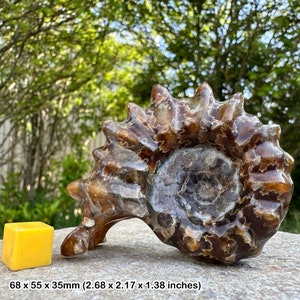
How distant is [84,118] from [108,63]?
2.46 feet

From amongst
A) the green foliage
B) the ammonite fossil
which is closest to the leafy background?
the green foliage

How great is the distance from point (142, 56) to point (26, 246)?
256cm

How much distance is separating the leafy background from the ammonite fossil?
144cm

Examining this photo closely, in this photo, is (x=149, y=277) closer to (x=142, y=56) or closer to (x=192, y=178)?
(x=192, y=178)

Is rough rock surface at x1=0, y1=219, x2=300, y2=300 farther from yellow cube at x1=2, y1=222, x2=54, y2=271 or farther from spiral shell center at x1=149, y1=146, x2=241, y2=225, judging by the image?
spiral shell center at x1=149, y1=146, x2=241, y2=225

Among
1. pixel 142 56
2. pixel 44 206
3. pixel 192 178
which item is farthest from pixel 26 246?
pixel 142 56

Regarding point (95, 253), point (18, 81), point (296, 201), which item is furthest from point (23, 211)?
point (296, 201)

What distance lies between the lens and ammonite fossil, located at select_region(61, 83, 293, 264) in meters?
1.34

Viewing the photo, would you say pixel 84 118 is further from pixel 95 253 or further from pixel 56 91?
pixel 95 253

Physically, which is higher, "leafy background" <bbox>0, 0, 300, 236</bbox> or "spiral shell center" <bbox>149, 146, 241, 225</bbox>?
"leafy background" <bbox>0, 0, 300, 236</bbox>

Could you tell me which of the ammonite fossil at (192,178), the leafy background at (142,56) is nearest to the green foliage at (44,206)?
the leafy background at (142,56)

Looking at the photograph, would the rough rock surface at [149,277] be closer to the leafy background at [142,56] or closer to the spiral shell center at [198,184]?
the spiral shell center at [198,184]

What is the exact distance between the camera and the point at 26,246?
132 centimetres

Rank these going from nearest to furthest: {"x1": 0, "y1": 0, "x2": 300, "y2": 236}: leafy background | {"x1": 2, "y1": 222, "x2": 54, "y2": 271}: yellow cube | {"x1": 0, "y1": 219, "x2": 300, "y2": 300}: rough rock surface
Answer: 1. {"x1": 0, "y1": 219, "x2": 300, "y2": 300}: rough rock surface
2. {"x1": 2, "y1": 222, "x2": 54, "y2": 271}: yellow cube
3. {"x1": 0, "y1": 0, "x2": 300, "y2": 236}: leafy background
